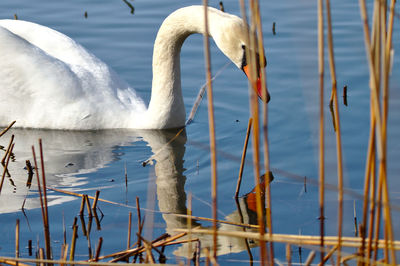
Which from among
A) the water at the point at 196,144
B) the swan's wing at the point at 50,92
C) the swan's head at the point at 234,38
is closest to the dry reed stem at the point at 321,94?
the water at the point at 196,144

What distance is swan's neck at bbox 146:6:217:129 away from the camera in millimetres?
7039

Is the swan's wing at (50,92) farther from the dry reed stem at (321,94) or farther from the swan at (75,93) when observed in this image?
the dry reed stem at (321,94)

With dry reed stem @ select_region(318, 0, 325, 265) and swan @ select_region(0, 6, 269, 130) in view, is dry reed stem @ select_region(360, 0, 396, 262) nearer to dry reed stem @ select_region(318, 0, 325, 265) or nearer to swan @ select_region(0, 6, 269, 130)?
dry reed stem @ select_region(318, 0, 325, 265)

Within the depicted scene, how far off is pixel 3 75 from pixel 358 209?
11.9 ft

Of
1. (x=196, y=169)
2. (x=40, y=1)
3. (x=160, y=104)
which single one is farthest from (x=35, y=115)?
A: (x=40, y=1)

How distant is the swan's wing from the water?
149 millimetres

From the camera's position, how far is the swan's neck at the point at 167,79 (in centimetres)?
704

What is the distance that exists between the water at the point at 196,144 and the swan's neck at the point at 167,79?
166 mm

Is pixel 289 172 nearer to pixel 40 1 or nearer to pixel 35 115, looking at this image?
pixel 35 115

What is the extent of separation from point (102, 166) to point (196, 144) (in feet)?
2.82

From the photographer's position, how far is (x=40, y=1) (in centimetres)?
1044

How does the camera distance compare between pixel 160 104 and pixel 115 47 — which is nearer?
pixel 160 104

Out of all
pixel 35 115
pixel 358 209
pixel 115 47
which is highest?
pixel 115 47

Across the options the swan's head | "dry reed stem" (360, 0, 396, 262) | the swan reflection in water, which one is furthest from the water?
the swan's head
